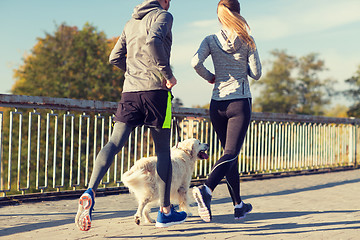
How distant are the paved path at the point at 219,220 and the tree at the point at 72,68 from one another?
26389 millimetres

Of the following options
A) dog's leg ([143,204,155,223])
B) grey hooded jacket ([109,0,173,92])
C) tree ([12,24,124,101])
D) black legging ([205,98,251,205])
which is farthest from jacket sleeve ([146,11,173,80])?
tree ([12,24,124,101])

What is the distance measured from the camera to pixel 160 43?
3527 millimetres

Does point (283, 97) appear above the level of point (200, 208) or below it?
above

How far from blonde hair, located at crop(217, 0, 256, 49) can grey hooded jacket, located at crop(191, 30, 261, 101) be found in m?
0.06

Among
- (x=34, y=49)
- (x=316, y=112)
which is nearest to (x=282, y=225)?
(x=34, y=49)

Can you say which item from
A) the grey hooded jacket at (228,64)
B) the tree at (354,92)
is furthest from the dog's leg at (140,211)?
the tree at (354,92)

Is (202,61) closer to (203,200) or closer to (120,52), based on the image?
(120,52)

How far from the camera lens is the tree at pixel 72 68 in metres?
33.2

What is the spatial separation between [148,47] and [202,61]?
36.1 inches

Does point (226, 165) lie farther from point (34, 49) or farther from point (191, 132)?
point (34, 49)

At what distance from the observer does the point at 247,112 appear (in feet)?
14.1

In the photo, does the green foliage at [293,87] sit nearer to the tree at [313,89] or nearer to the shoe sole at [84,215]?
the tree at [313,89]

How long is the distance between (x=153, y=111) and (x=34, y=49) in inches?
1444

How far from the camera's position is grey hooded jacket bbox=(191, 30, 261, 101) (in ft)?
14.2
